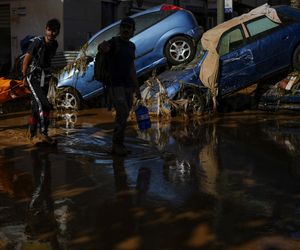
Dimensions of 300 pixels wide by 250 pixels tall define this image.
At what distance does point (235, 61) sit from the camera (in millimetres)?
11492

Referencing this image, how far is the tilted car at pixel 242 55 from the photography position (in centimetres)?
1133

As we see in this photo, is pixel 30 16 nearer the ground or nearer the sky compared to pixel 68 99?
nearer the sky

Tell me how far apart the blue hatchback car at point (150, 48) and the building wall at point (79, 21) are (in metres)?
5.67

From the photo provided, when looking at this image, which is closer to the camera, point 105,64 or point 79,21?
point 105,64

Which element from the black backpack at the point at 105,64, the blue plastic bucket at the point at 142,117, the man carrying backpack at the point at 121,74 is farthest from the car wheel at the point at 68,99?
the black backpack at the point at 105,64

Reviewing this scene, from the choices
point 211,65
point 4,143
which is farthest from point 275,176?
point 211,65

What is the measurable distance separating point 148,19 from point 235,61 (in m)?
2.35

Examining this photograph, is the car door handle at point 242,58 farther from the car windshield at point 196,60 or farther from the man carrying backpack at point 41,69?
the man carrying backpack at point 41,69

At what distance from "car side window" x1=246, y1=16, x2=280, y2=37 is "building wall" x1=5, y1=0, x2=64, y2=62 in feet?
25.6

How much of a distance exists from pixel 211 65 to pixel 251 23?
1.35 m

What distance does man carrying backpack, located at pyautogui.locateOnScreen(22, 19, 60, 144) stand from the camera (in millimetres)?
7605

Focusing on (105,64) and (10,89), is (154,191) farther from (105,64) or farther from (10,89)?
(10,89)

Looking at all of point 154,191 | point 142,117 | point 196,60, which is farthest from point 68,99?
point 154,191

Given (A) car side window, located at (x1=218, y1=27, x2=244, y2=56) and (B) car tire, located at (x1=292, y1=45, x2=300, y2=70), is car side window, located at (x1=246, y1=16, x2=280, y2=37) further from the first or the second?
(B) car tire, located at (x1=292, y1=45, x2=300, y2=70)
